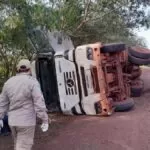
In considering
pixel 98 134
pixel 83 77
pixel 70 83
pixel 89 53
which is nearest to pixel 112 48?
pixel 89 53

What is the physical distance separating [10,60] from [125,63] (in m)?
2.86

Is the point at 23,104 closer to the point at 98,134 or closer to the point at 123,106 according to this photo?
the point at 98,134

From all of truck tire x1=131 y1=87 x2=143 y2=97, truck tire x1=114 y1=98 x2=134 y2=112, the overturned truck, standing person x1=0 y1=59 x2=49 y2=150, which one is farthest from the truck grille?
standing person x1=0 y1=59 x2=49 y2=150

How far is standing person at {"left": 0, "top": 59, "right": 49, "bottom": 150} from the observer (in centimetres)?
651

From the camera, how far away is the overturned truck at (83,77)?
418 inches

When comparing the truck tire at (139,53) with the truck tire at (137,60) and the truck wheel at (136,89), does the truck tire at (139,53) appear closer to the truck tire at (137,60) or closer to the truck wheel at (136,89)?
the truck tire at (137,60)

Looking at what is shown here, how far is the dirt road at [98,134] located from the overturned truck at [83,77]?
1.11 feet

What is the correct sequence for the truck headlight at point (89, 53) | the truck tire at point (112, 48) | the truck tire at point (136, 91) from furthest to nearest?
the truck tire at point (136, 91) < the truck tire at point (112, 48) < the truck headlight at point (89, 53)

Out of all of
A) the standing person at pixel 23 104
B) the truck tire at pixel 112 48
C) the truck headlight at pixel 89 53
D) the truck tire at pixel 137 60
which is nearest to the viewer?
the standing person at pixel 23 104

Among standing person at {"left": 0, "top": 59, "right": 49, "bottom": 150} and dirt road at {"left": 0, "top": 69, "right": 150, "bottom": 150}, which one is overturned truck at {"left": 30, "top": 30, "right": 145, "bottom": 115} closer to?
dirt road at {"left": 0, "top": 69, "right": 150, "bottom": 150}

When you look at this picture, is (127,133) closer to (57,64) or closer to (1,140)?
(1,140)

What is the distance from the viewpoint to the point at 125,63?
12.1 meters

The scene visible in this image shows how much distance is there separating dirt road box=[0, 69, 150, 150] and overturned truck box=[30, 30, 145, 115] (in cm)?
34

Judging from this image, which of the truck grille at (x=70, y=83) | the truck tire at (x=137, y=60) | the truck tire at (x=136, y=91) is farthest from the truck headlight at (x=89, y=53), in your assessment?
the truck tire at (x=136, y=91)
